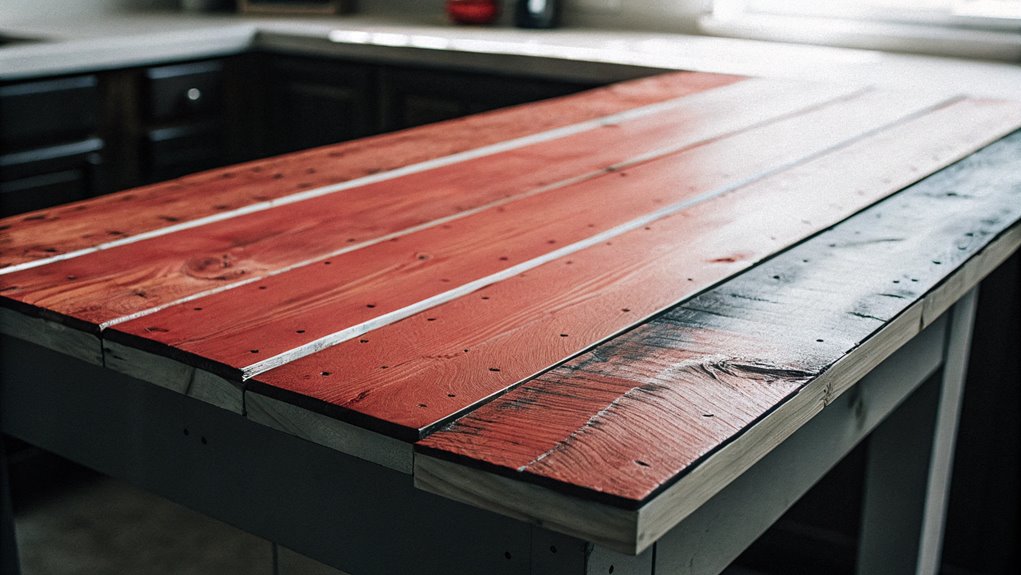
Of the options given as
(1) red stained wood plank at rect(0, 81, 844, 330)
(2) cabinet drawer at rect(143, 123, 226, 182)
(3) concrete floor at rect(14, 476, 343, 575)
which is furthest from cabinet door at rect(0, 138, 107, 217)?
(1) red stained wood plank at rect(0, 81, 844, 330)

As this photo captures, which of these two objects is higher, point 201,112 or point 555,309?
point 555,309

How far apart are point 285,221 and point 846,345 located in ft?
1.89

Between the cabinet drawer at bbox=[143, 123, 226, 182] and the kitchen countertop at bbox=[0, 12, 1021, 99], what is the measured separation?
19 centimetres

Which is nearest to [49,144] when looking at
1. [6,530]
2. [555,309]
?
[6,530]

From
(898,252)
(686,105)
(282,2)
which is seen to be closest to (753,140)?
(686,105)

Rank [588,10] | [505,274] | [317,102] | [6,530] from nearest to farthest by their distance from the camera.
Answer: [505,274] < [6,530] < [317,102] < [588,10]

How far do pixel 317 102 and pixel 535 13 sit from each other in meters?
0.63

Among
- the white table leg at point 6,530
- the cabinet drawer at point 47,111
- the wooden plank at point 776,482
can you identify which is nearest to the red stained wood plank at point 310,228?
the white table leg at point 6,530

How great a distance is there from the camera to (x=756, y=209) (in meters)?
1.14

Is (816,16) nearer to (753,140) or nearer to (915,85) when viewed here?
(915,85)

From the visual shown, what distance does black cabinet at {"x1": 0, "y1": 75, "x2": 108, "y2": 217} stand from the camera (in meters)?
2.30

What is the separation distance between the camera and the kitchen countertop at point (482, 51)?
2.16 m

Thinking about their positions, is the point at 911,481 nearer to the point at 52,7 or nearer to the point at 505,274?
the point at 505,274

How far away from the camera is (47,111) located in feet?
7.75
